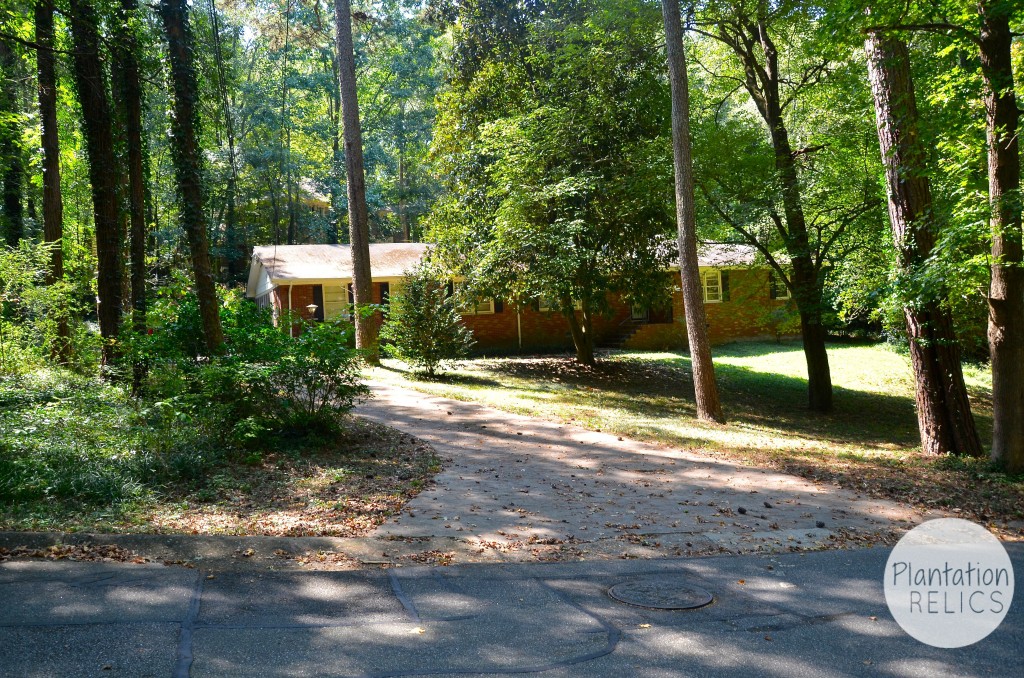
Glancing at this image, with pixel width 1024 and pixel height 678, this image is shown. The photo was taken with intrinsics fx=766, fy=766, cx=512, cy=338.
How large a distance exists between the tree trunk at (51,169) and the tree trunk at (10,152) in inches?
27.6

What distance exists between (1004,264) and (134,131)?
1398cm

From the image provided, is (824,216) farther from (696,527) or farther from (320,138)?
(320,138)

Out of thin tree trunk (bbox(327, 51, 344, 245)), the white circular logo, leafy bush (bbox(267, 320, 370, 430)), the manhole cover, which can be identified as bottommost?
the white circular logo

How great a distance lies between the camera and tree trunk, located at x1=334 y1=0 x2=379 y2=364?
19.8m

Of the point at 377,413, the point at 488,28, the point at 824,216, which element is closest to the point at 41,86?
the point at 377,413

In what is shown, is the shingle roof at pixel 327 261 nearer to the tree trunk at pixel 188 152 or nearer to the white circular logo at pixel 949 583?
the tree trunk at pixel 188 152

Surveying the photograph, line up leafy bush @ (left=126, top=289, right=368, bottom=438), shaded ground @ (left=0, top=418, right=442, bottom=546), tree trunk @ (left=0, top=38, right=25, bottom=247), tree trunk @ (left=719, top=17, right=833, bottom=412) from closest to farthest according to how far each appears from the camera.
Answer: shaded ground @ (left=0, top=418, right=442, bottom=546), leafy bush @ (left=126, top=289, right=368, bottom=438), tree trunk @ (left=719, top=17, right=833, bottom=412), tree trunk @ (left=0, top=38, right=25, bottom=247)

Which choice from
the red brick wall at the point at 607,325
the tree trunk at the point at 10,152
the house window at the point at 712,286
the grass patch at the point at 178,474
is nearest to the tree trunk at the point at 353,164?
the red brick wall at the point at 607,325

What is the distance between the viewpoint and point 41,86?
16.1 m

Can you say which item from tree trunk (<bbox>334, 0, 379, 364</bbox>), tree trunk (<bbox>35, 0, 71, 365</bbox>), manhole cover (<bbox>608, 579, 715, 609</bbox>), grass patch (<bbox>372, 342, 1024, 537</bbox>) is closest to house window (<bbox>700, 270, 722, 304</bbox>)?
grass patch (<bbox>372, 342, 1024, 537</bbox>)

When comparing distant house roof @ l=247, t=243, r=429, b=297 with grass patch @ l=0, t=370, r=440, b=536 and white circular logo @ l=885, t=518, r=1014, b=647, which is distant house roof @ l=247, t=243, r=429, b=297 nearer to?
grass patch @ l=0, t=370, r=440, b=536

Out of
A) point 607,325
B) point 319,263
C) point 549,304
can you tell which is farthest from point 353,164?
point 607,325

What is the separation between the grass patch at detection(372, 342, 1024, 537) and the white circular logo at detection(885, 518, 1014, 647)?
819mm

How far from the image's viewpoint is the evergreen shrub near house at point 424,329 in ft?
60.3
